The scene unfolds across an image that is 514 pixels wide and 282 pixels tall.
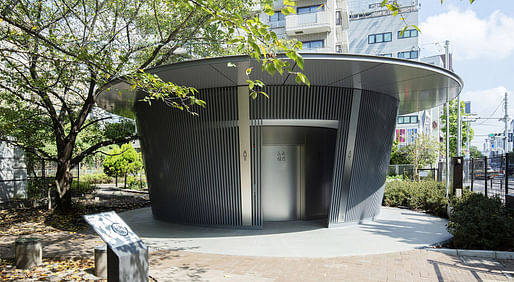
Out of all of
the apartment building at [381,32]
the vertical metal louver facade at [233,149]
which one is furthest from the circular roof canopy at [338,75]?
the apartment building at [381,32]

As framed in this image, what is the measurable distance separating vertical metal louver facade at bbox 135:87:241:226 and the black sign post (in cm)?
497

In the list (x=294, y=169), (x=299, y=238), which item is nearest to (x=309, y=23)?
(x=294, y=169)

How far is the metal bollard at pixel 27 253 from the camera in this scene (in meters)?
7.04

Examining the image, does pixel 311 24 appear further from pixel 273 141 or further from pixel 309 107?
pixel 309 107

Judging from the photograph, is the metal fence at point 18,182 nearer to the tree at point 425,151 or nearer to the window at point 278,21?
the window at point 278,21

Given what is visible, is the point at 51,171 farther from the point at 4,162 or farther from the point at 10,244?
the point at 10,244

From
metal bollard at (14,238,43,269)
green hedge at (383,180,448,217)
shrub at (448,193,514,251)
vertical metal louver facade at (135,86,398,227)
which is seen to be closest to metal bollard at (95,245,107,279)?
metal bollard at (14,238,43,269)

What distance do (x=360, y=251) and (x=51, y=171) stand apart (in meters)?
22.7

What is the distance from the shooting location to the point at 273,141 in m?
12.0

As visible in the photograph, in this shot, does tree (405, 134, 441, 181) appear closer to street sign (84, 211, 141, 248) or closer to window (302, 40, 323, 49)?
window (302, 40, 323, 49)

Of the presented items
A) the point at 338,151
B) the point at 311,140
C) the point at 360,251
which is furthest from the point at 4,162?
the point at 360,251

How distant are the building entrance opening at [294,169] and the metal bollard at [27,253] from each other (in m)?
6.47

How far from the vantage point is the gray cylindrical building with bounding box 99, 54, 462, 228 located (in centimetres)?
1005

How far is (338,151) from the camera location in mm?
10703
